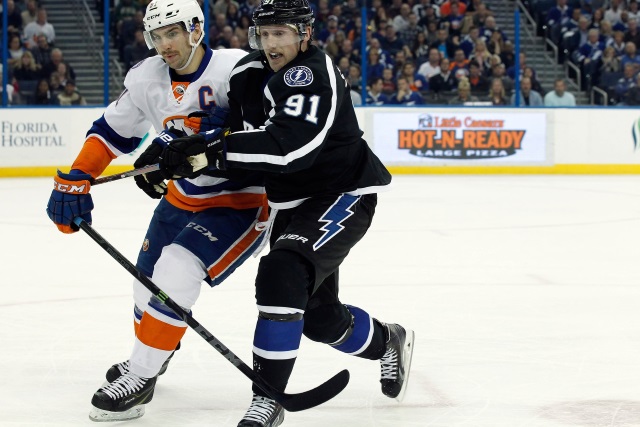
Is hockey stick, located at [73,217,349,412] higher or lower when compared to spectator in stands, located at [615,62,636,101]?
higher

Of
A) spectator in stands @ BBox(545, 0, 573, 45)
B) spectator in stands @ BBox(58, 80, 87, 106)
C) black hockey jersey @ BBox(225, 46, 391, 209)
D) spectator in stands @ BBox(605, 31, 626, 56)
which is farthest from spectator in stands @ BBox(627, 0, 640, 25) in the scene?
black hockey jersey @ BBox(225, 46, 391, 209)

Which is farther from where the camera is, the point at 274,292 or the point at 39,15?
the point at 39,15

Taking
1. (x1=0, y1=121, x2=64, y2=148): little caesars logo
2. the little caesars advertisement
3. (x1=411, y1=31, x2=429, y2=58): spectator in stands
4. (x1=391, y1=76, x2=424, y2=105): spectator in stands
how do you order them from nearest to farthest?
(x1=0, y1=121, x2=64, y2=148): little caesars logo
the little caesars advertisement
(x1=391, y1=76, x2=424, y2=105): spectator in stands
(x1=411, y1=31, x2=429, y2=58): spectator in stands

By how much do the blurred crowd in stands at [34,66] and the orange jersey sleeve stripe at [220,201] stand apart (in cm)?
745

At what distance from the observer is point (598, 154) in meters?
10.7

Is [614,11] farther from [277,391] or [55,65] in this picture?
[277,391]

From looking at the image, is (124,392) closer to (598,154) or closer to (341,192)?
(341,192)

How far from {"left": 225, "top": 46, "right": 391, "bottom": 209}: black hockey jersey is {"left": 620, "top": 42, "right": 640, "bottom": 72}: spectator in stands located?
937cm

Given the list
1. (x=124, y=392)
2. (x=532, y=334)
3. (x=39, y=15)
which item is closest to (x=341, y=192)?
(x=124, y=392)

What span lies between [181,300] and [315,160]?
0.46 meters

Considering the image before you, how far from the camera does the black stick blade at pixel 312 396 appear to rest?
2312mm

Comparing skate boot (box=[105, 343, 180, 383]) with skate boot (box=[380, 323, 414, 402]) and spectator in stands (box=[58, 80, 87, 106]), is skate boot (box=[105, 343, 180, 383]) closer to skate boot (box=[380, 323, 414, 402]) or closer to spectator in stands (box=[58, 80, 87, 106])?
skate boot (box=[380, 323, 414, 402])

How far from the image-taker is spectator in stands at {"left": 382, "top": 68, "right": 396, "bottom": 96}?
1067 cm

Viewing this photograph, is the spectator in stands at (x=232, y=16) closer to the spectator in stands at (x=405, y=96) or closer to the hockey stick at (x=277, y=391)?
the spectator in stands at (x=405, y=96)
